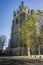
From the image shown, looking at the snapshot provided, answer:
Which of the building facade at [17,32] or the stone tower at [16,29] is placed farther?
the stone tower at [16,29]

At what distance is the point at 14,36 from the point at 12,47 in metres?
5.91

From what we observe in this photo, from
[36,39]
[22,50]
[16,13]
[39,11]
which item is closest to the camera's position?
[39,11]

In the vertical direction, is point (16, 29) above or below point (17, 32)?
above

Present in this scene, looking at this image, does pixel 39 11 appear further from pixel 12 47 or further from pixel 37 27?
pixel 12 47

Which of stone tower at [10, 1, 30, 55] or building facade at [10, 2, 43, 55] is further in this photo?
stone tower at [10, 1, 30, 55]

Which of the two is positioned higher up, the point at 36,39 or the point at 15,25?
the point at 15,25

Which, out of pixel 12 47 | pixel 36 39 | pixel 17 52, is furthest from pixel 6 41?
pixel 36 39

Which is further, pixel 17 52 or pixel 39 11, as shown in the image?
pixel 17 52

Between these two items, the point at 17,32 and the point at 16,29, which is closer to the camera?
the point at 17,32

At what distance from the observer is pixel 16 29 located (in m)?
84.6

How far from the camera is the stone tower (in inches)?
3116

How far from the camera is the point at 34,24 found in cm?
2952

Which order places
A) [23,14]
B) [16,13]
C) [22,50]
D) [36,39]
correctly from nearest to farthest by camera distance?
[36,39] → [22,50] → [23,14] → [16,13]

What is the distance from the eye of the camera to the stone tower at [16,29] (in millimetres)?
79137
